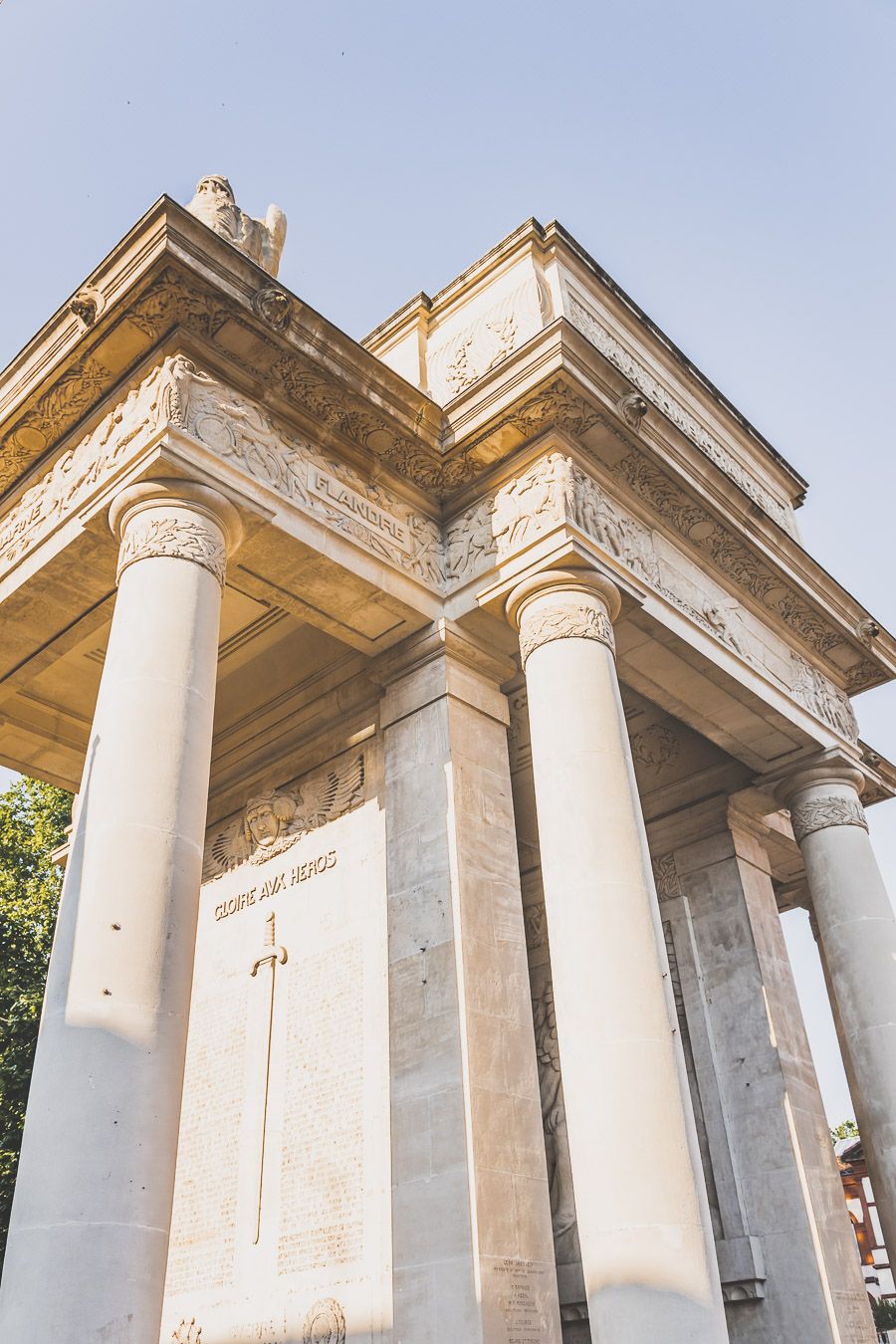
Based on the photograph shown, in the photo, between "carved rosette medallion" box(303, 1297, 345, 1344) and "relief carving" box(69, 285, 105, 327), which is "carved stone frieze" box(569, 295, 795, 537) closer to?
"relief carving" box(69, 285, 105, 327)

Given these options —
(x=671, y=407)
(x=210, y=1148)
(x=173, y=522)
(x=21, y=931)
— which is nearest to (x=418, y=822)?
(x=173, y=522)

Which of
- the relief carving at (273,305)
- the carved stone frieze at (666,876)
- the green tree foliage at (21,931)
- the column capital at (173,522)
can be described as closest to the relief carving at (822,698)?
the carved stone frieze at (666,876)

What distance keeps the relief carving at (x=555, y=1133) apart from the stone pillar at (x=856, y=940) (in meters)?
4.13

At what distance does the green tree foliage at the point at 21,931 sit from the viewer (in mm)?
24922

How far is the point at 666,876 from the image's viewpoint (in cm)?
1855

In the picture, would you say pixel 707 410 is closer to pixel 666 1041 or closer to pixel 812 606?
pixel 812 606

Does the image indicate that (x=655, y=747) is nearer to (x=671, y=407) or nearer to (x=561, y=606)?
(x=671, y=407)

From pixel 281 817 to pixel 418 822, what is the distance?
11.3ft

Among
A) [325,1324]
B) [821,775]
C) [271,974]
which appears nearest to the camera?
[325,1324]

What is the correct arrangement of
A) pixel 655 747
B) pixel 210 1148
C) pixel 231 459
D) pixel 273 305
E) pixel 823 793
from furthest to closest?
pixel 655 747, pixel 823 793, pixel 210 1148, pixel 273 305, pixel 231 459

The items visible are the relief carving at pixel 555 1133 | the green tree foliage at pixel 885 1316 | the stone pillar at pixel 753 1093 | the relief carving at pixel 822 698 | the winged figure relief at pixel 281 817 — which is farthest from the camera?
the green tree foliage at pixel 885 1316

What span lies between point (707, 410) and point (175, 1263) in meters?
15.7

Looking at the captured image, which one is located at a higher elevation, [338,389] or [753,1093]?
[338,389]

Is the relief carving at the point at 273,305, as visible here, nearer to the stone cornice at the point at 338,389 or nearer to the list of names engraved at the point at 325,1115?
the stone cornice at the point at 338,389
